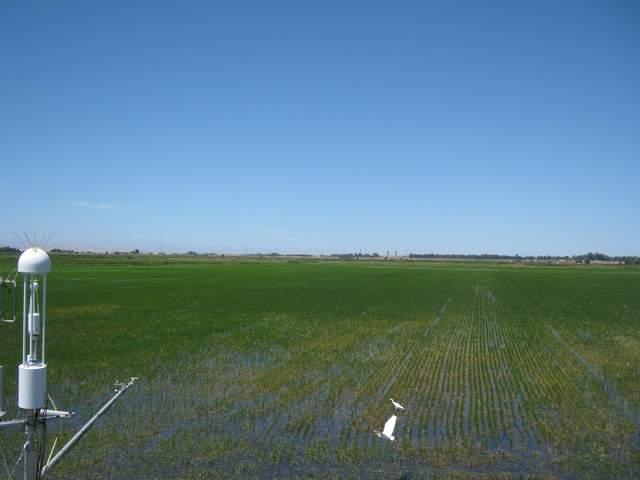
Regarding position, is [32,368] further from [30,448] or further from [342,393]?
[342,393]

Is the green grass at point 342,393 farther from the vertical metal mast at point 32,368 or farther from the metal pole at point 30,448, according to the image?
the vertical metal mast at point 32,368

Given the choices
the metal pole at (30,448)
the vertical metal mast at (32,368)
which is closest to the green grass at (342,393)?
the metal pole at (30,448)

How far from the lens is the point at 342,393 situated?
601 inches

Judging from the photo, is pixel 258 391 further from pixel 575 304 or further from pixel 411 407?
pixel 575 304

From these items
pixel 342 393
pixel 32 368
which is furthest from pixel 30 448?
pixel 342 393

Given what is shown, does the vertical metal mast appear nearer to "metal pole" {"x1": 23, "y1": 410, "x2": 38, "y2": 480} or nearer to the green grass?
"metal pole" {"x1": 23, "y1": 410, "x2": 38, "y2": 480}

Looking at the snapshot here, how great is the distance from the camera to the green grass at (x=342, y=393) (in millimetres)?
10258

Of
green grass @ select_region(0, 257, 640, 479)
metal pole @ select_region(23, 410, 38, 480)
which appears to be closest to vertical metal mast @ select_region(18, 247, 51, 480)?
metal pole @ select_region(23, 410, 38, 480)

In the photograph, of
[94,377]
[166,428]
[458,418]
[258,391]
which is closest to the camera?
[166,428]

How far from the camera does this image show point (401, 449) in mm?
10961

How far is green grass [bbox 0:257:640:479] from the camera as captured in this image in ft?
33.7

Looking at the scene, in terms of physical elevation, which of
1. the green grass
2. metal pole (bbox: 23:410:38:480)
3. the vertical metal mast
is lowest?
the green grass

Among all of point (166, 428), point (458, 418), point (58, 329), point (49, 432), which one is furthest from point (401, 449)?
point (58, 329)

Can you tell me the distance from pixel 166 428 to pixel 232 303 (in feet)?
94.9
